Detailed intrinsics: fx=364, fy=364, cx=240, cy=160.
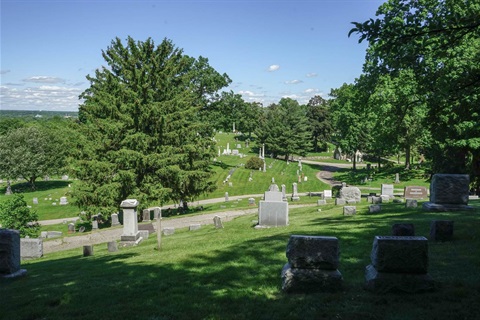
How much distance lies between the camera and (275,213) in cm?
1692

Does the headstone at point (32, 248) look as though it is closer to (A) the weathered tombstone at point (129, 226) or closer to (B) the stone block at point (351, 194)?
(A) the weathered tombstone at point (129, 226)

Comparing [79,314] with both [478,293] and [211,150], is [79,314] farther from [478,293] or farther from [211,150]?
[211,150]

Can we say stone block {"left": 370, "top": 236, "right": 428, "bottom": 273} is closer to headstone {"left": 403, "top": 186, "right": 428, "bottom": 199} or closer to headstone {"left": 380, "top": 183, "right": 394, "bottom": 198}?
headstone {"left": 380, "top": 183, "right": 394, "bottom": 198}

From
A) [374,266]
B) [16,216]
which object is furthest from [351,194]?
[16,216]

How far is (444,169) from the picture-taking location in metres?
27.0

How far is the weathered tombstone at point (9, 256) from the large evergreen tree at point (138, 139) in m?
15.1

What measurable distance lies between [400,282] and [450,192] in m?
10.2

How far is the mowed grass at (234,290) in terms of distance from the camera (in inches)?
225

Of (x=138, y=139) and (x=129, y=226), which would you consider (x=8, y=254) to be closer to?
(x=129, y=226)

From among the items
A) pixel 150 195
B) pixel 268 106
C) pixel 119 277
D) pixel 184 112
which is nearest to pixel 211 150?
pixel 184 112

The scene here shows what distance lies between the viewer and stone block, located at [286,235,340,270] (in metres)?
6.63

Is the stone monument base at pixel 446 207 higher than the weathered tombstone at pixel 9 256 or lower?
higher

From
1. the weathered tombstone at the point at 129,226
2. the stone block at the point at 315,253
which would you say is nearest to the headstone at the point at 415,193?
the weathered tombstone at the point at 129,226

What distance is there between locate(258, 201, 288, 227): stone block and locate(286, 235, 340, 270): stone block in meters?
10.1
